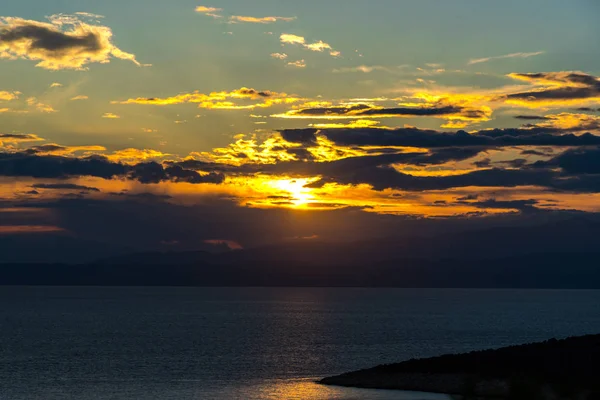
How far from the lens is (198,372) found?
91.4 metres

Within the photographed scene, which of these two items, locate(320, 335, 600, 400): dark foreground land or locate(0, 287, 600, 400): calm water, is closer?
locate(320, 335, 600, 400): dark foreground land

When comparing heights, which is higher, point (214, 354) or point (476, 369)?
point (476, 369)

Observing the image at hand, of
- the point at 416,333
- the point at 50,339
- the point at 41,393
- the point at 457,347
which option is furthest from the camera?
the point at 416,333

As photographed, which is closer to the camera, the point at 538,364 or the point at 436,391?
the point at 436,391

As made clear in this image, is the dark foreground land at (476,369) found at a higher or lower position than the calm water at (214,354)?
higher

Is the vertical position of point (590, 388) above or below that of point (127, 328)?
above

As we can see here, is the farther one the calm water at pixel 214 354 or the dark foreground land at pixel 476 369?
the calm water at pixel 214 354

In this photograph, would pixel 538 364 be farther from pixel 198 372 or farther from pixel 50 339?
Answer: pixel 50 339

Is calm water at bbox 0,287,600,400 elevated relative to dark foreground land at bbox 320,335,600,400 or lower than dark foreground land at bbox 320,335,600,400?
lower

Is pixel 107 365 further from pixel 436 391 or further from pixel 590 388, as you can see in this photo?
pixel 590 388

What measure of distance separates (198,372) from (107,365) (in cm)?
1566

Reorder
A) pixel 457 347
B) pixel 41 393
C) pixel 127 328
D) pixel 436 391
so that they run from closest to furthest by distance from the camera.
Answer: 1. pixel 436 391
2. pixel 41 393
3. pixel 457 347
4. pixel 127 328

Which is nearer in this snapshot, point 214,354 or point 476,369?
point 476,369

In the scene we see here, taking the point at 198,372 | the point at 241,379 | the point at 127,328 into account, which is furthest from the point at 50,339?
the point at 241,379
